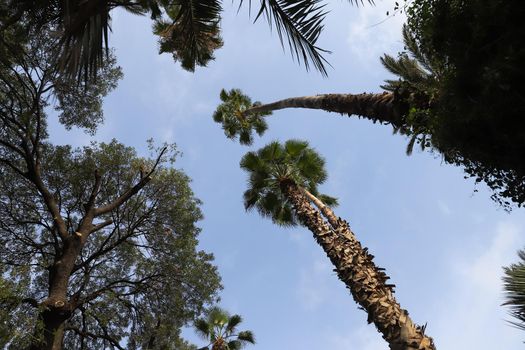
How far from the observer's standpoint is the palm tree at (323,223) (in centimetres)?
687

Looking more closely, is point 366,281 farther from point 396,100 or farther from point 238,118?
point 238,118

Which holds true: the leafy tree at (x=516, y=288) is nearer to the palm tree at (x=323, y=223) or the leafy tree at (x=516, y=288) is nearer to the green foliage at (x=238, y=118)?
the palm tree at (x=323, y=223)

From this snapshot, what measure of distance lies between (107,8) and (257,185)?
30.5 feet

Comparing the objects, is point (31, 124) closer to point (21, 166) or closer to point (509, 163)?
point (21, 166)

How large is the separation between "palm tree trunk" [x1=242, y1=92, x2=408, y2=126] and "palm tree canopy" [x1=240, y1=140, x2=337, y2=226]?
567cm

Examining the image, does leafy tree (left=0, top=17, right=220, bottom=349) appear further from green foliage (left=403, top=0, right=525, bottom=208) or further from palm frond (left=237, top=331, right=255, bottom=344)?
green foliage (left=403, top=0, right=525, bottom=208)

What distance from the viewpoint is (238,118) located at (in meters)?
18.0

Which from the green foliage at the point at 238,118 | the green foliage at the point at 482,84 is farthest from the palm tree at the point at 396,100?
the green foliage at the point at 238,118

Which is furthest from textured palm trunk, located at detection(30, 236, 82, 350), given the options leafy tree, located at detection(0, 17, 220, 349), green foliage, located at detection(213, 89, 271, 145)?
green foliage, located at detection(213, 89, 271, 145)

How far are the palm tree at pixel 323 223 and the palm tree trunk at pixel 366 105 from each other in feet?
9.45

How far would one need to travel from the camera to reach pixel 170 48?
13.9 m

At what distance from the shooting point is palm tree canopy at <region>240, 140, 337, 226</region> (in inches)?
565

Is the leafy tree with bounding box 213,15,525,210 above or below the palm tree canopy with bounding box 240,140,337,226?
below

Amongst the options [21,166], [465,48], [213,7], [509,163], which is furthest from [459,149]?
[21,166]
